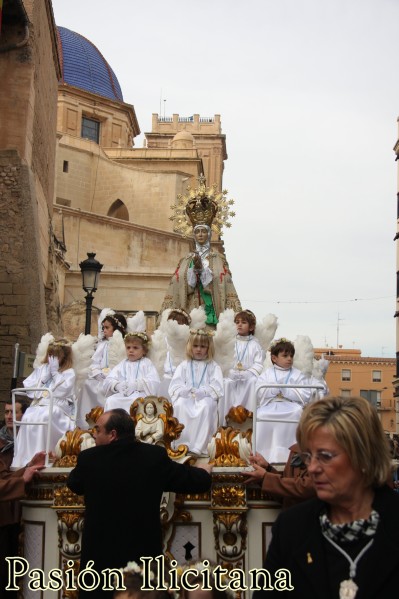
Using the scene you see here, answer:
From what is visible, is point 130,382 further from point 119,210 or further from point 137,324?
point 119,210

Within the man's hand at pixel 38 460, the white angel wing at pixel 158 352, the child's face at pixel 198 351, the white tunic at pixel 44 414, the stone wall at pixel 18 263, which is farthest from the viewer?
the stone wall at pixel 18 263

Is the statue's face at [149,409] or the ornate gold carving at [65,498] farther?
the statue's face at [149,409]

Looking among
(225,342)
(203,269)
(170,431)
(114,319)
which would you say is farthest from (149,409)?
(203,269)

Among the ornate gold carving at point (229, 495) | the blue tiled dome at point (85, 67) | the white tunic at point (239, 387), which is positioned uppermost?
the blue tiled dome at point (85, 67)

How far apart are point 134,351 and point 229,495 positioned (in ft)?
9.73

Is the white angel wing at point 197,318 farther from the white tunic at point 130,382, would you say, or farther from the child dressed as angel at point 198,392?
the child dressed as angel at point 198,392

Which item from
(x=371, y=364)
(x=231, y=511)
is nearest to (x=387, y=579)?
(x=231, y=511)

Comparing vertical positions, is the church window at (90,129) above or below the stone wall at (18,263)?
above

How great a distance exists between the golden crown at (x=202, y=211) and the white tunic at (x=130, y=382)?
12.2ft

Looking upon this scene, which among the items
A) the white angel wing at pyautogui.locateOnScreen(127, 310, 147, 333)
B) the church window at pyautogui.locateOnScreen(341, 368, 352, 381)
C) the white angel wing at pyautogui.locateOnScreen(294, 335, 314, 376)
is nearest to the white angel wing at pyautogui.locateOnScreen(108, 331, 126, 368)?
the white angel wing at pyautogui.locateOnScreen(127, 310, 147, 333)

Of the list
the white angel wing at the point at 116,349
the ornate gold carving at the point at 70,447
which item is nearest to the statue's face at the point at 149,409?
the ornate gold carving at the point at 70,447

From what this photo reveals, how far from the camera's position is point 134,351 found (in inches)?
384

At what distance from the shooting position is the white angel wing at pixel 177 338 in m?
9.84

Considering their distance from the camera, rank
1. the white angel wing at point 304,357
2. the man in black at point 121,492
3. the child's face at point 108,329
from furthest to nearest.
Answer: the child's face at point 108,329, the white angel wing at point 304,357, the man in black at point 121,492
